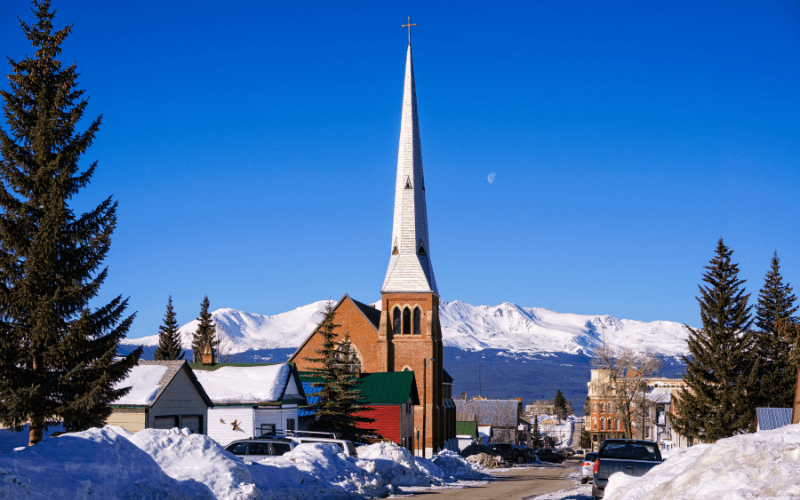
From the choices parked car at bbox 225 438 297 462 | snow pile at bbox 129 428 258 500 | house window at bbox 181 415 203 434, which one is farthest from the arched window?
snow pile at bbox 129 428 258 500

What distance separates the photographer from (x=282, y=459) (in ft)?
72.4

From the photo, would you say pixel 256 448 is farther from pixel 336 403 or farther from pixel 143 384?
pixel 336 403

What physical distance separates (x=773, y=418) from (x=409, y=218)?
39565mm

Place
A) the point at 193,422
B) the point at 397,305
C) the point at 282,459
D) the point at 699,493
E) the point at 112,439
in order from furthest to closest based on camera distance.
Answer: the point at 397,305
the point at 193,422
the point at 282,459
the point at 112,439
the point at 699,493

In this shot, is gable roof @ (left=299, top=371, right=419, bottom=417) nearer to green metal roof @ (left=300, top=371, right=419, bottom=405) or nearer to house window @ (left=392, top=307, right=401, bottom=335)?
green metal roof @ (left=300, top=371, right=419, bottom=405)

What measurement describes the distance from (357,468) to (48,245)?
37.4 ft

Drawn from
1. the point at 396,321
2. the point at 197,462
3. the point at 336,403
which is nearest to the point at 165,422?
the point at 197,462

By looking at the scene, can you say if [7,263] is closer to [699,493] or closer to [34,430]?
[34,430]

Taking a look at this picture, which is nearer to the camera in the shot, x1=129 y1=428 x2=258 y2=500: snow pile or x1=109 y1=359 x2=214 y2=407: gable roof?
x1=129 y1=428 x2=258 y2=500: snow pile

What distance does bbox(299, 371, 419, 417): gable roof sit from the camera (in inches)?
2179

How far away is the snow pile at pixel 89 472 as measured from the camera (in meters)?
13.2

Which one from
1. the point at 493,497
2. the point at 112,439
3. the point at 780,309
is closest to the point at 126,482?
the point at 112,439

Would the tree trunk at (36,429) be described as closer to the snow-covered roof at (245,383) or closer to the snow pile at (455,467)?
the snow-covered roof at (245,383)

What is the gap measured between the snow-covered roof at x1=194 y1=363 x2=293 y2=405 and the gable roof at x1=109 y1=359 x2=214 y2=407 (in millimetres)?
4991
